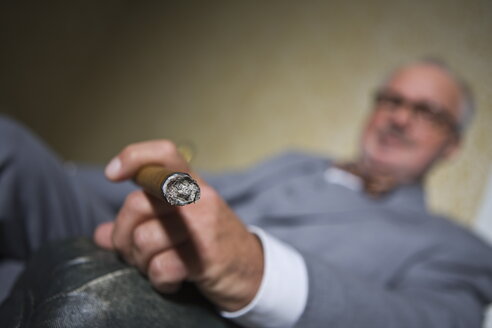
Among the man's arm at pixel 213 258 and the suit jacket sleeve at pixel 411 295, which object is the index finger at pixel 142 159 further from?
the suit jacket sleeve at pixel 411 295

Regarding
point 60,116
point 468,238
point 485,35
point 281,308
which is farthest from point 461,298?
point 60,116

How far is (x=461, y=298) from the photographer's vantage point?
610 mm

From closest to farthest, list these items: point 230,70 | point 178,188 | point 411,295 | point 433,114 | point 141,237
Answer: point 178,188
point 141,237
point 411,295
point 433,114
point 230,70

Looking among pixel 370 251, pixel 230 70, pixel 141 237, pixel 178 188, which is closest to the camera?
pixel 178 188

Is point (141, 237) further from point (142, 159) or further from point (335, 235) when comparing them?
point (335, 235)

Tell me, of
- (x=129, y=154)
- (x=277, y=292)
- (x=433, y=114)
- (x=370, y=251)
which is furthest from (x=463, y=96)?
(x=129, y=154)

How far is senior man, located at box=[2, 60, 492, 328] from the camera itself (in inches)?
14.5

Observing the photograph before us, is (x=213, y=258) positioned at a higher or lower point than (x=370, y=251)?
higher

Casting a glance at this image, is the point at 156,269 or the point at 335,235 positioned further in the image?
the point at 335,235

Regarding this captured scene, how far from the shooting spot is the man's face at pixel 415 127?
1.01m

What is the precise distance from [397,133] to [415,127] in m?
0.05

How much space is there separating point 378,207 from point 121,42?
7.06 feet

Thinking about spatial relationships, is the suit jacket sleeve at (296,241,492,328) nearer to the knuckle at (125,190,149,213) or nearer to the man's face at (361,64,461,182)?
the knuckle at (125,190,149,213)

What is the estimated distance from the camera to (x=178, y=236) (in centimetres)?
36
